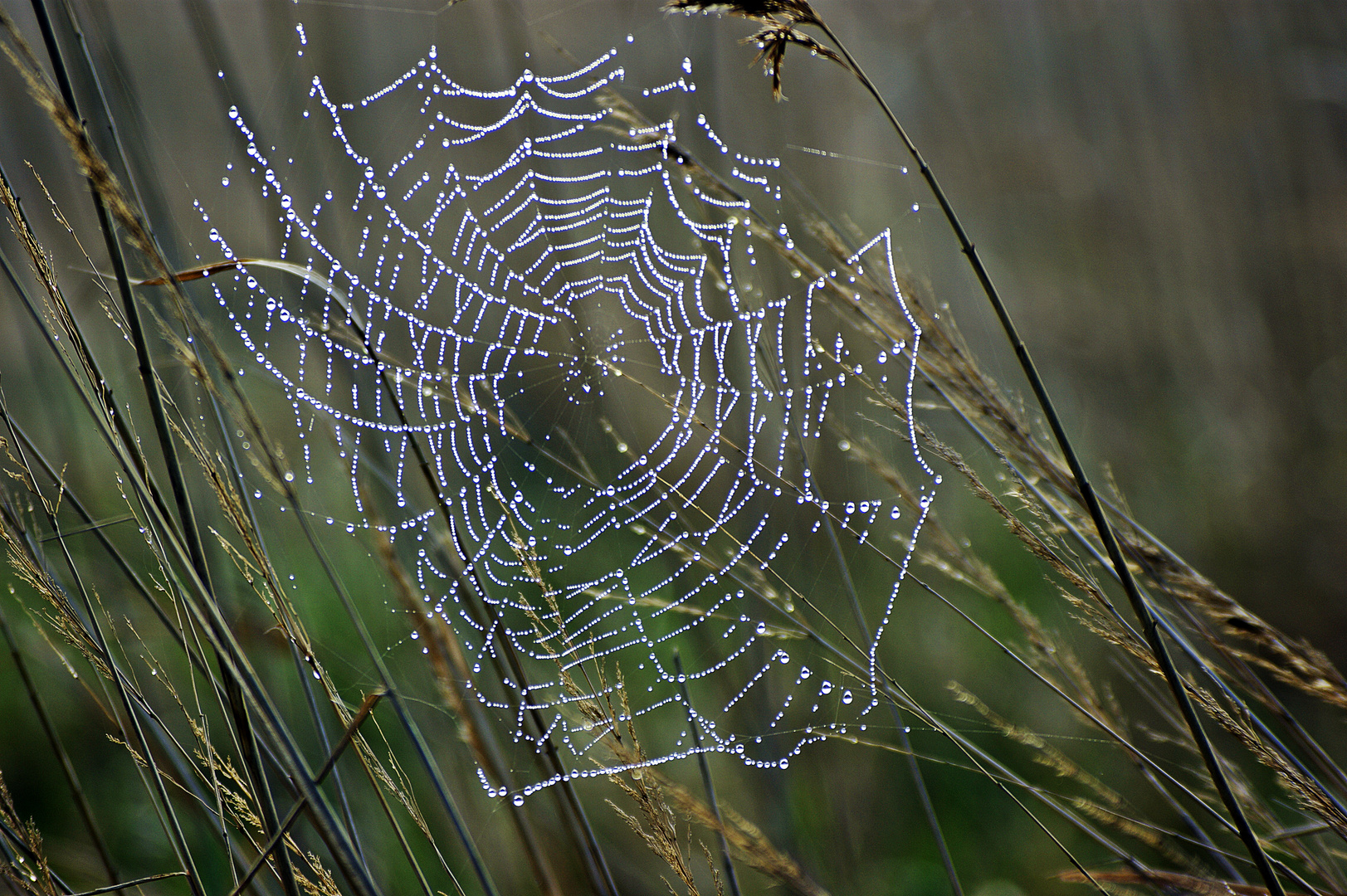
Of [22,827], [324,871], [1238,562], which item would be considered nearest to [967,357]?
[324,871]

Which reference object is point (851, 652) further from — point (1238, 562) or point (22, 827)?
point (22, 827)

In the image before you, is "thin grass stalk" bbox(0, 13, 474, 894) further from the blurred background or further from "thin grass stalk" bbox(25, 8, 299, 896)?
the blurred background

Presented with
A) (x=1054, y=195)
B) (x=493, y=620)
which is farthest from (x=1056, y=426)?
(x=1054, y=195)

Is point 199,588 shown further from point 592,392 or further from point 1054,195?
point 1054,195

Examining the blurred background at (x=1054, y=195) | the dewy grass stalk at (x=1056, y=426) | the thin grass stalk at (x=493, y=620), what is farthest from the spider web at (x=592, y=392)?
the dewy grass stalk at (x=1056, y=426)

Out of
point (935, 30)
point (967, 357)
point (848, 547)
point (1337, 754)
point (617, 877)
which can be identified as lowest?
point (1337, 754)
